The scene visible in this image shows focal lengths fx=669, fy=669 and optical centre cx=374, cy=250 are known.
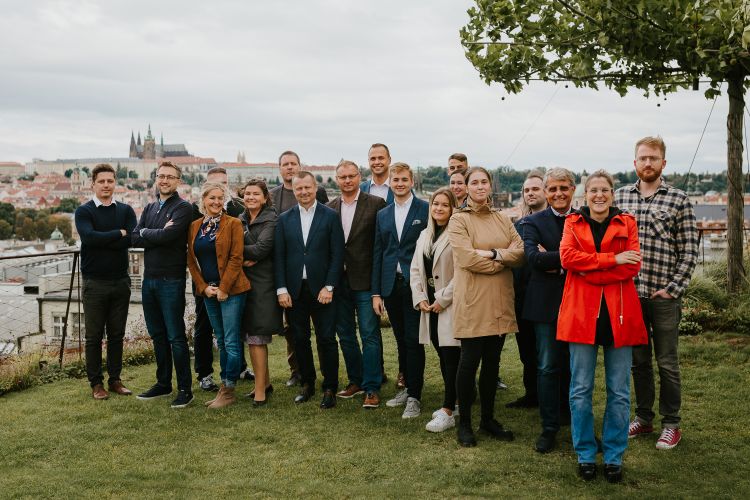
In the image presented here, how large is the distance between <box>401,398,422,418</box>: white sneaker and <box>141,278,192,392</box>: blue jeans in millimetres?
1935

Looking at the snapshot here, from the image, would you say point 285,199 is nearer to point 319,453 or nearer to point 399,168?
point 399,168

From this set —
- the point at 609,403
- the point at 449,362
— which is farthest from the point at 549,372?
the point at 449,362

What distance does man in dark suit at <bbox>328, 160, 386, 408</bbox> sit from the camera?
5.62 meters

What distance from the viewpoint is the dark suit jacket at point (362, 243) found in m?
5.61

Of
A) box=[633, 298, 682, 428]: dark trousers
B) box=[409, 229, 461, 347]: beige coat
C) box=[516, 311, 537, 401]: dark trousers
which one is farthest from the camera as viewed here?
box=[516, 311, 537, 401]: dark trousers

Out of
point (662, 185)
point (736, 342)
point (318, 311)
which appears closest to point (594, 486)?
point (662, 185)

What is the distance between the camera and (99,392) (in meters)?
6.07

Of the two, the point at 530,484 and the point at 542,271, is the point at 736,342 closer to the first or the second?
the point at 542,271

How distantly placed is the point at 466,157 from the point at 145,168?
198 m

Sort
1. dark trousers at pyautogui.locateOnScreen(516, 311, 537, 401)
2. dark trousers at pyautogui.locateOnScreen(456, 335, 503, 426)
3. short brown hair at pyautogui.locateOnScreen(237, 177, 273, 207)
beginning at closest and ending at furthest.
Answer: dark trousers at pyautogui.locateOnScreen(456, 335, 503, 426)
dark trousers at pyautogui.locateOnScreen(516, 311, 537, 401)
short brown hair at pyautogui.locateOnScreen(237, 177, 273, 207)

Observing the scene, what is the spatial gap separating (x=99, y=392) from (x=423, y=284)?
10.6ft

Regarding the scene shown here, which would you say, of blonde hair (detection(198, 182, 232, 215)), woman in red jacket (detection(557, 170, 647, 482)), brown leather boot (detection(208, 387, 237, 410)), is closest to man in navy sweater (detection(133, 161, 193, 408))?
blonde hair (detection(198, 182, 232, 215))

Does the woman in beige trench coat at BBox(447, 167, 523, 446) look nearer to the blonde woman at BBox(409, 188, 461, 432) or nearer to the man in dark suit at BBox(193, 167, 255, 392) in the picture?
the blonde woman at BBox(409, 188, 461, 432)

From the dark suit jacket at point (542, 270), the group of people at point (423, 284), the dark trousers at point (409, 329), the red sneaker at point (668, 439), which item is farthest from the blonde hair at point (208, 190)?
the red sneaker at point (668, 439)
